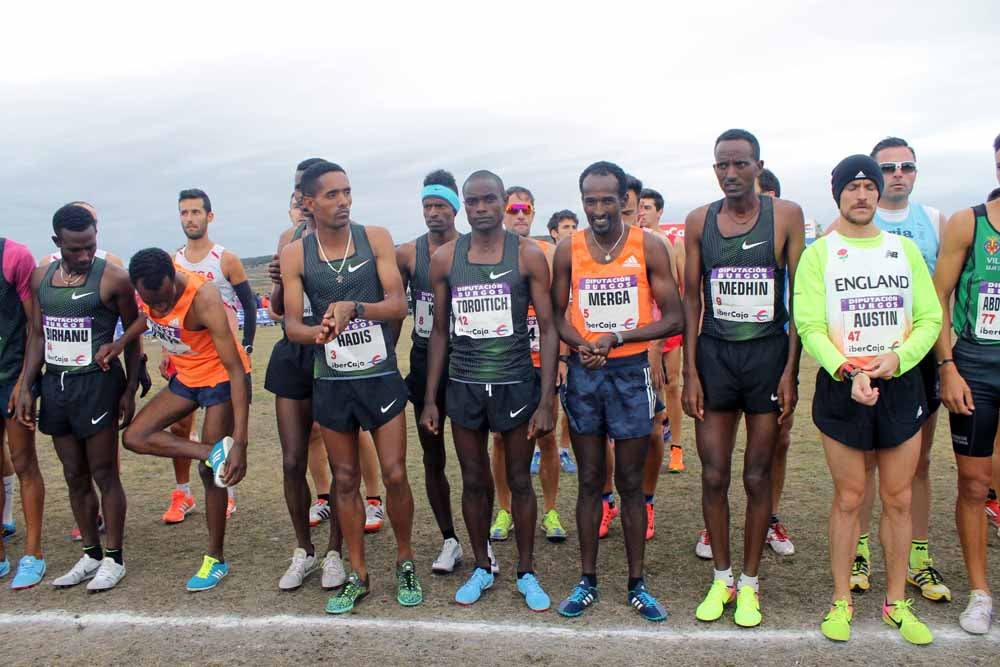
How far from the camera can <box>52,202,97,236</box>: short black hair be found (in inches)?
204

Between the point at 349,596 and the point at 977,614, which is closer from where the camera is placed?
the point at 977,614

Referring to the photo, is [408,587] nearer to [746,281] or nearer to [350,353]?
[350,353]

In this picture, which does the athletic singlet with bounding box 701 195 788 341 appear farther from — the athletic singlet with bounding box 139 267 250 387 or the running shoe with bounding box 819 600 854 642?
the athletic singlet with bounding box 139 267 250 387

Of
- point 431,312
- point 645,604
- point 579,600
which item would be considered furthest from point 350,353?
point 645,604

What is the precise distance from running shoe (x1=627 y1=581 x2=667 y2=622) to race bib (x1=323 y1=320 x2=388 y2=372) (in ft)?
6.94

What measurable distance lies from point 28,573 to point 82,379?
1.41 m

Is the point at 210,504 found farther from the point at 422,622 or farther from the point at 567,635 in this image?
the point at 567,635

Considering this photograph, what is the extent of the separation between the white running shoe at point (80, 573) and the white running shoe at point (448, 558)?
2.41 meters

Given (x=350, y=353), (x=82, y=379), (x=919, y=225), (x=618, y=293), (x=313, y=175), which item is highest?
(x=313, y=175)

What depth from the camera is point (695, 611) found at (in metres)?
4.45

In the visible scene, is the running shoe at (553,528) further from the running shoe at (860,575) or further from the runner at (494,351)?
the running shoe at (860,575)

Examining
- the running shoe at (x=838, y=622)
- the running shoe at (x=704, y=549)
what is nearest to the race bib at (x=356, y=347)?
the running shoe at (x=704, y=549)

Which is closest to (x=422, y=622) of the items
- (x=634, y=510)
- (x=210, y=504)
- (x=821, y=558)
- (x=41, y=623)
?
(x=634, y=510)

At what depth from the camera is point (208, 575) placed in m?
5.11
